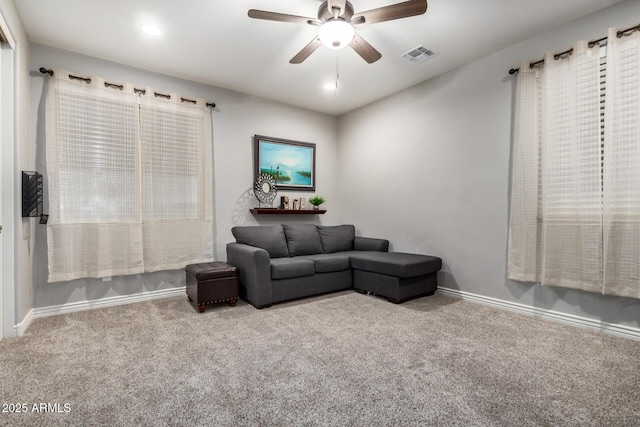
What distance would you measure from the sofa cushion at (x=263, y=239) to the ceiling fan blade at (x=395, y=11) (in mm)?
2659

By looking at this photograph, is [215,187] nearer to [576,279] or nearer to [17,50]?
[17,50]

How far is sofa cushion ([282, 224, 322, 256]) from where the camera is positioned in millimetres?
4297

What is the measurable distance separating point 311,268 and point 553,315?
2462 millimetres

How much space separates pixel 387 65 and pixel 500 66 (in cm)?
121

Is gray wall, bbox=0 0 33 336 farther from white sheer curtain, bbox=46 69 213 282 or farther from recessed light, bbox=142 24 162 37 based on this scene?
recessed light, bbox=142 24 162 37

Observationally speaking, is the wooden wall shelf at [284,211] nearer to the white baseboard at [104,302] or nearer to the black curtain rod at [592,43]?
the white baseboard at [104,302]

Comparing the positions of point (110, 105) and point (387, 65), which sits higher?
point (387, 65)

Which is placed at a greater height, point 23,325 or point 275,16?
point 275,16

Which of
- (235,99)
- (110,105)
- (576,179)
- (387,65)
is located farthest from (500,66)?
(110,105)

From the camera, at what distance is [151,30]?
292 centimetres

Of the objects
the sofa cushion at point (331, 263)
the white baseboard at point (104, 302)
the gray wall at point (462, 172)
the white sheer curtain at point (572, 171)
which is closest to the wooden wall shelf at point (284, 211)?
the gray wall at point (462, 172)

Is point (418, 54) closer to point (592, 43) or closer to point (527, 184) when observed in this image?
point (592, 43)

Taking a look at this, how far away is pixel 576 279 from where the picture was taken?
2760mm

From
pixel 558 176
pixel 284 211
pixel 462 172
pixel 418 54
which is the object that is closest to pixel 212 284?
pixel 284 211
